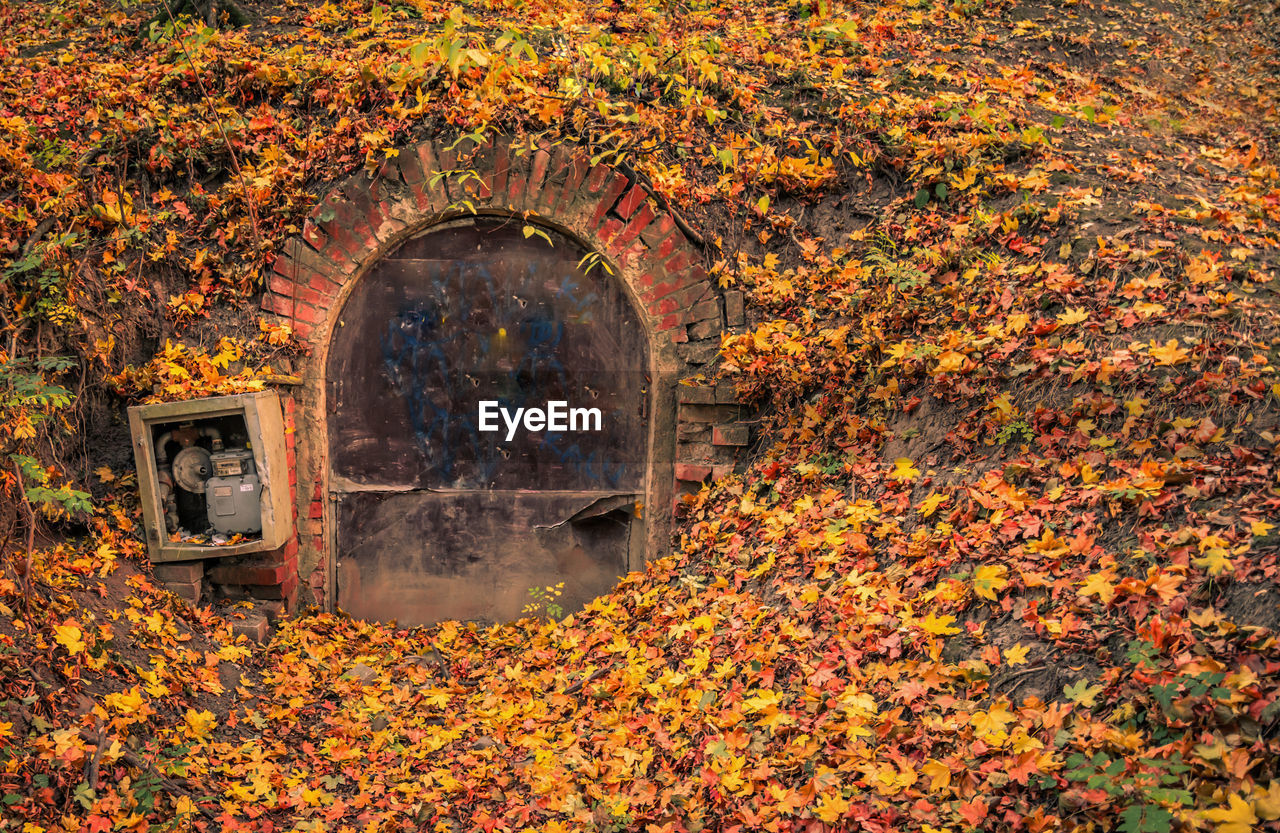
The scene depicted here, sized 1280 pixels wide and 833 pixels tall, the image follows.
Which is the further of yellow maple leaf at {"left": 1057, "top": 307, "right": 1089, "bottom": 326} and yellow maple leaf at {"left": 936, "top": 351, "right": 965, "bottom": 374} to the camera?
yellow maple leaf at {"left": 936, "top": 351, "right": 965, "bottom": 374}

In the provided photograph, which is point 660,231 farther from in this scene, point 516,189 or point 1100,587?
point 1100,587

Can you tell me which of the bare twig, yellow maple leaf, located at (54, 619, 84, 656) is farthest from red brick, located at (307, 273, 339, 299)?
yellow maple leaf, located at (54, 619, 84, 656)

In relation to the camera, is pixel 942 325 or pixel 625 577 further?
pixel 625 577

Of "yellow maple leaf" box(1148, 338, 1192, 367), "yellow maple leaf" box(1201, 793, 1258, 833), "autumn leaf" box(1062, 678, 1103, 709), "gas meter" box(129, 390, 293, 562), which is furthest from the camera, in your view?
"gas meter" box(129, 390, 293, 562)

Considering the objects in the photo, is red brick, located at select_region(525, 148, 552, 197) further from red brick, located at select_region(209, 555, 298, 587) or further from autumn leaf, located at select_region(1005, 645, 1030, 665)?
autumn leaf, located at select_region(1005, 645, 1030, 665)

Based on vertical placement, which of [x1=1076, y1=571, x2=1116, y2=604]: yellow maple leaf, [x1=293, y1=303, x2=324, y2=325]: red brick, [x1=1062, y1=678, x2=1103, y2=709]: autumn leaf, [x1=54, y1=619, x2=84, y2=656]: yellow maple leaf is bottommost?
[x1=54, y1=619, x2=84, y2=656]: yellow maple leaf

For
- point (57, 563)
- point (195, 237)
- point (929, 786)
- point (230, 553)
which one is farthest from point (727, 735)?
point (195, 237)

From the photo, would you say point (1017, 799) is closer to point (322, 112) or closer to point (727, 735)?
point (727, 735)

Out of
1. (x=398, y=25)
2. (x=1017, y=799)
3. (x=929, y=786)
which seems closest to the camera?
(x=1017, y=799)

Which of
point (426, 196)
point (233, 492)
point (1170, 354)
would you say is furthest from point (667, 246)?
point (233, 492)
